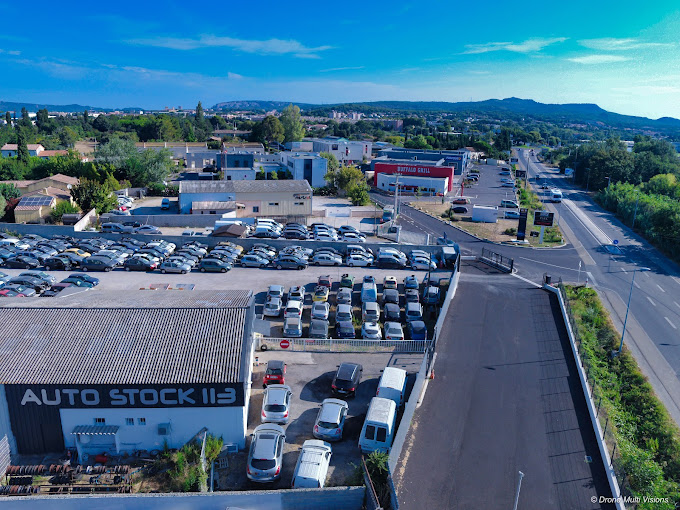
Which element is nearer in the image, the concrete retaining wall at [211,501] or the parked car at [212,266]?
the concrete retaining wall at [211,501]

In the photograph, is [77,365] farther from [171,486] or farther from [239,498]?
[239,498]

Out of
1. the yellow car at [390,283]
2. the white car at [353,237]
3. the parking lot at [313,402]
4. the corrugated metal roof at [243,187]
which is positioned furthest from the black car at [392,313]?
the corrugated metal roof at [243,187]

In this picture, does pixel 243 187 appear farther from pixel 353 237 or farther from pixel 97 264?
pixel 97 264

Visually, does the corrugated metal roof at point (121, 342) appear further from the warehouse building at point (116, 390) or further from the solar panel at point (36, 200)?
the solar panel at point (36, 200)

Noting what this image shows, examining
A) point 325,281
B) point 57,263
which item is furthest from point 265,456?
point 57,263

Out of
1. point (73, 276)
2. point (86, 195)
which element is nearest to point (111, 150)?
point (86, 195)
